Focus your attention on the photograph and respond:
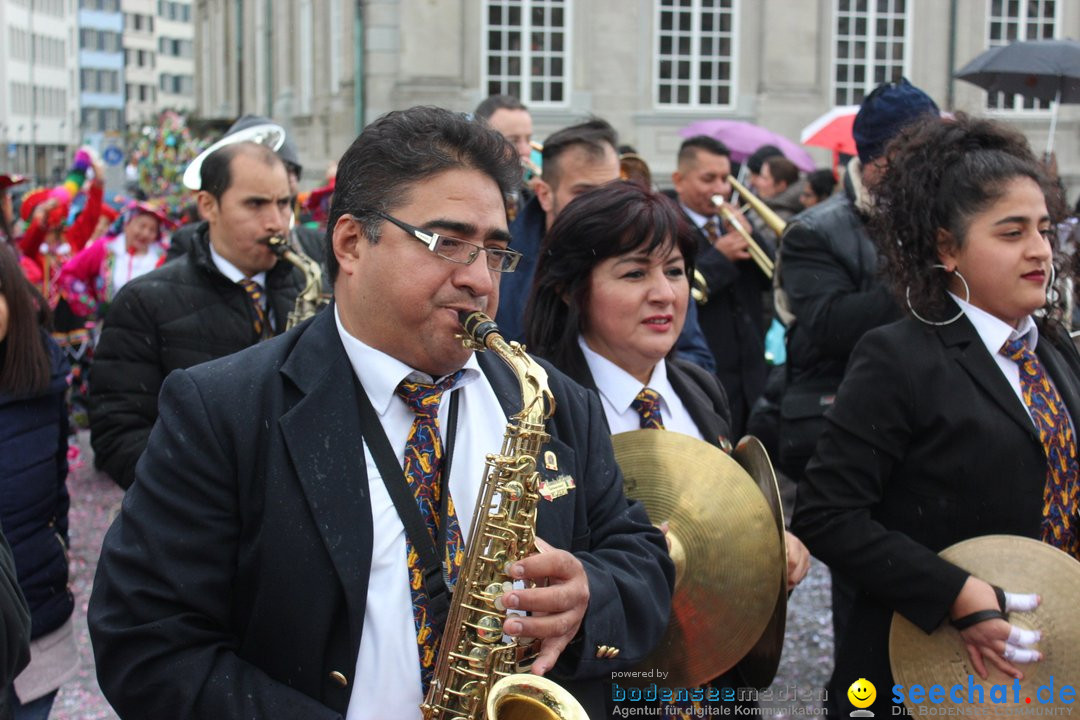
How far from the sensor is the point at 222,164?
4.43 m

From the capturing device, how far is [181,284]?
14.2 feet

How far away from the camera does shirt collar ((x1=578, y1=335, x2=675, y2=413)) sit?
11.1ft

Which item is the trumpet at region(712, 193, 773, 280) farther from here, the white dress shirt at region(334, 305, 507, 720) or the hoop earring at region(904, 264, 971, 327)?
the white dress shirt at region(334, 305, 507, 720)

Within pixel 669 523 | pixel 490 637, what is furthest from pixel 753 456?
pixel 490 637

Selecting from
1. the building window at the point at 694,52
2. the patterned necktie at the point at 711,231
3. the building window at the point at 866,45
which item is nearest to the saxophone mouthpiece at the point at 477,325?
the patterned necktie at the point at 711,231

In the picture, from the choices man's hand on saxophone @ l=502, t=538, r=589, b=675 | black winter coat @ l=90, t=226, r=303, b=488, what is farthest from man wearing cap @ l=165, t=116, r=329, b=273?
man's hand on saxophone @ l=502, t=538, r=589, b=675

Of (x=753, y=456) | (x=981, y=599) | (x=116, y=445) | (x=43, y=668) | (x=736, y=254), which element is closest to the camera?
(x=981, y=599)

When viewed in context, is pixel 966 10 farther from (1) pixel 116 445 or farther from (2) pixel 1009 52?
(1) pixel 116 445

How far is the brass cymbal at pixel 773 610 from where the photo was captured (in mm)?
3021

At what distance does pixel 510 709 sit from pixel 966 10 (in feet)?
66.1

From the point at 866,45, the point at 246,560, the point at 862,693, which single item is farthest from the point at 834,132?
the point at 866,45

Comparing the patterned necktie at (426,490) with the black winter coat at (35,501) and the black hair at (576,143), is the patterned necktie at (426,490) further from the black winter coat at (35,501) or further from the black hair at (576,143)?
the black hair at (576,143)

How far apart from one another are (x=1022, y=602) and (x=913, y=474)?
0.42 metres

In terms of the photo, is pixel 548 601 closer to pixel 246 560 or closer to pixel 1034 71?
pixel 246 560
